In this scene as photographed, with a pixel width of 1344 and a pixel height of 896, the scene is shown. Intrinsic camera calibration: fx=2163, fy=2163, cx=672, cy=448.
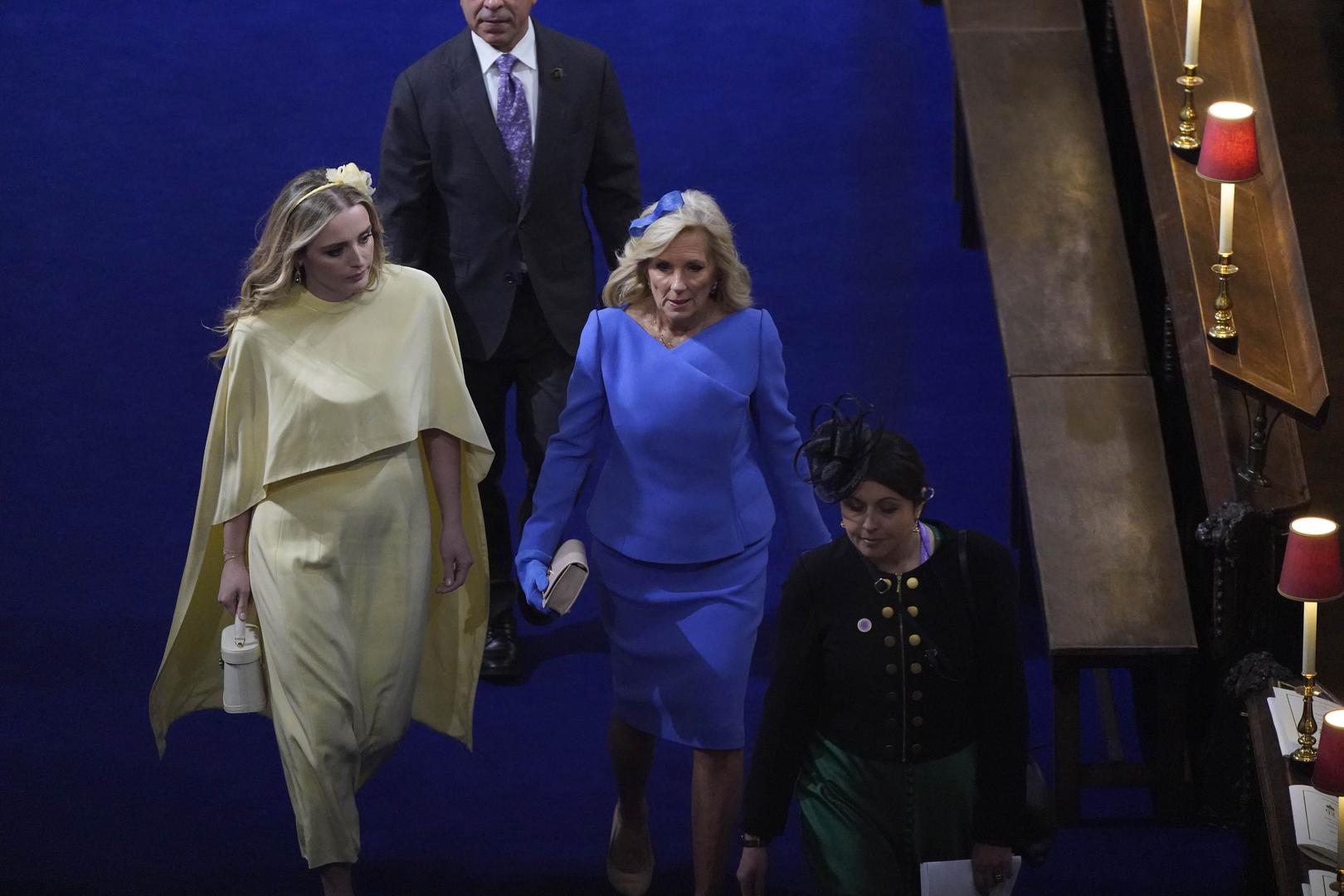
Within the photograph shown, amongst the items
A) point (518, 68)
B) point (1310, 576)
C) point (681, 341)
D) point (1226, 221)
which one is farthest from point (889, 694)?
point (518, 68)

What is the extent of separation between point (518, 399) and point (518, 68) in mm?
990

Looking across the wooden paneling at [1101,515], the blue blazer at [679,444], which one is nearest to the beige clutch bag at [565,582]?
the blue blazer at [679,444]

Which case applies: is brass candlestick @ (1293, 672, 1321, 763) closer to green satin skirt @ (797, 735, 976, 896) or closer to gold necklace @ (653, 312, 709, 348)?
green satin skirt @ (797, 735, 976, 896)

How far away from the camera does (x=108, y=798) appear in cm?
594

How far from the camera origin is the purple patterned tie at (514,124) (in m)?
6.20

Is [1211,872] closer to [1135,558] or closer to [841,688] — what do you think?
[1135,558]

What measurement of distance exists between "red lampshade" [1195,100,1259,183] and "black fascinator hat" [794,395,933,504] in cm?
191

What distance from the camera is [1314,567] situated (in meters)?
5.02

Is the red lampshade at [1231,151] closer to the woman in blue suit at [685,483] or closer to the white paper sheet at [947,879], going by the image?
the woman in blue suit at [685,483]

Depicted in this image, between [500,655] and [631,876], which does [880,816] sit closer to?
[631,876]

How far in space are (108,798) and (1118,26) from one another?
12.7ft

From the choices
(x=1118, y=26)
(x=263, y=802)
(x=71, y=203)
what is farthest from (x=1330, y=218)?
(x=71, y=203)

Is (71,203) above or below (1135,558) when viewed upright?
above

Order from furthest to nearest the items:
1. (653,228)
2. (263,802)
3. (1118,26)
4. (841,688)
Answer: (1118,26)
(263,802)
(653,228)
(841,688)
